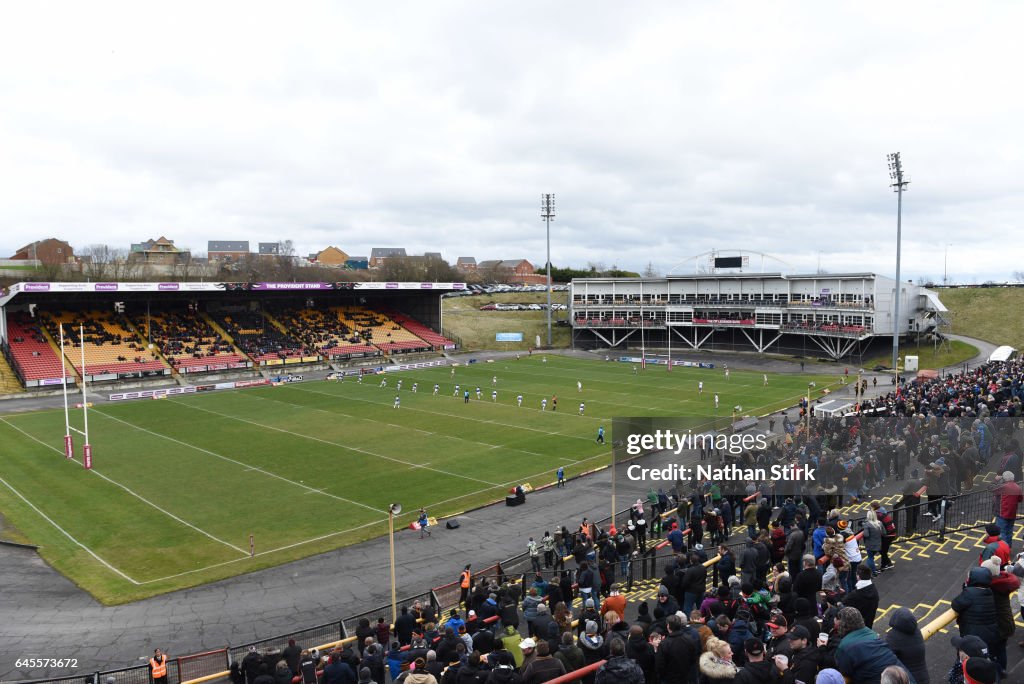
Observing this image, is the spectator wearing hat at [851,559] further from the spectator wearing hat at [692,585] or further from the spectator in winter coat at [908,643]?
the spectator in winter coat at [908,643]

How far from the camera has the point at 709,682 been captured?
7.38 metres

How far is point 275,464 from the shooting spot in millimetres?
36562

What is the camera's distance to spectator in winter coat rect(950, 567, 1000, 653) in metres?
8.05

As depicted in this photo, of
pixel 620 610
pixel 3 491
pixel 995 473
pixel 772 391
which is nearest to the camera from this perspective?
pixel 620 610

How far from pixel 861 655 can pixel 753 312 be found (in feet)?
280

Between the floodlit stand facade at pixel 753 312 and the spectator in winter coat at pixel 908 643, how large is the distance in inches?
2693

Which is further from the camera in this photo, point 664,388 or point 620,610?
point 664,388

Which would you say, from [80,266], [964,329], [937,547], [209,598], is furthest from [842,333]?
[80,266]

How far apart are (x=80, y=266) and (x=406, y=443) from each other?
4135 inches

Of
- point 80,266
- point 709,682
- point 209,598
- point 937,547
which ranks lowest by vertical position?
point 209,598

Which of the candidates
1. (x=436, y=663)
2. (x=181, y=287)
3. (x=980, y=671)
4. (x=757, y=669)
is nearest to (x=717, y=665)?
(x=757, y=669)

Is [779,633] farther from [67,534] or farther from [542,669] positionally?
[67,534]

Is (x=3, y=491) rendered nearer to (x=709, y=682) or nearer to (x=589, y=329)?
(x=709, y=682)
